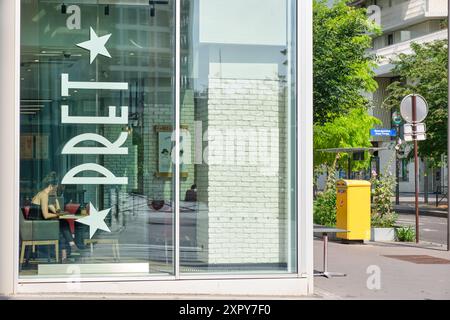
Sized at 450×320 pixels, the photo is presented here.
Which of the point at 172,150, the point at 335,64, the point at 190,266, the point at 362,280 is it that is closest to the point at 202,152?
the point at 172,150

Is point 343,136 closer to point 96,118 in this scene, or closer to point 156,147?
point 156,147

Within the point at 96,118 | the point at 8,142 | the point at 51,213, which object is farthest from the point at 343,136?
the point at 8,142

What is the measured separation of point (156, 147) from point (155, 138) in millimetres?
109

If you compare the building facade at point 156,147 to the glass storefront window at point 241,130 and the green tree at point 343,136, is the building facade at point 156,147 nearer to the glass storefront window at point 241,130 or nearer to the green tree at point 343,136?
the glass storefront window at point 241,130

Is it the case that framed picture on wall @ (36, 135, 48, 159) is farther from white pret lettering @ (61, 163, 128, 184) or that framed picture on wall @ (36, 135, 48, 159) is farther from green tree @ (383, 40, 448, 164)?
green tree @ (383, 40, 448, 164)

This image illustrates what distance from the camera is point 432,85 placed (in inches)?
1286

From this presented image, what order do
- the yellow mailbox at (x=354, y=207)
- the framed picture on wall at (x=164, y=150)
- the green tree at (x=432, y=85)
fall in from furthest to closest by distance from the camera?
the green tree at (x=432, y=85) < the yellow mailbox at (x=354, y=207) < the framed picture on wall at (x=164, y=150)

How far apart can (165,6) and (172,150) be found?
1.76 metres

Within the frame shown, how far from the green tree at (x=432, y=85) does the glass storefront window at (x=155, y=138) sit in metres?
22.0

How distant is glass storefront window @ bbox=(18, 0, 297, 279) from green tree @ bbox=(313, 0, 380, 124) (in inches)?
612

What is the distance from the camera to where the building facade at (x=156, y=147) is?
9562 millimetres

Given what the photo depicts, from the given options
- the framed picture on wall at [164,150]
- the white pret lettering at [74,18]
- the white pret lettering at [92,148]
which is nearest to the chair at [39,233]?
the white pret lettering at [92,148]

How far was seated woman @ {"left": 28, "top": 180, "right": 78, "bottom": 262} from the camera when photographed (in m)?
9.57

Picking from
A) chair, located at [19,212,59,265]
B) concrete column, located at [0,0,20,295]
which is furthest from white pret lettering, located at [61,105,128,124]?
chair, located at [19,212,59,265]
